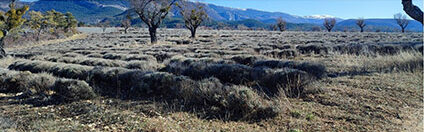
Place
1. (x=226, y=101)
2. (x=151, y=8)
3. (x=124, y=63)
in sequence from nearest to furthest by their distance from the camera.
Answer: (x=226, y=101), (x=124, y=63), (x=151, y=8)

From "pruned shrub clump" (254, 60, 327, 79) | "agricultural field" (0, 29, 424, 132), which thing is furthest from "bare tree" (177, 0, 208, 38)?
"agricultural field" (0, 29, 424, 132)

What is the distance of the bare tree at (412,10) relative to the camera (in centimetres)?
713

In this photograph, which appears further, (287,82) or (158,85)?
(158,85)

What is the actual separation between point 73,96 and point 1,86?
3.40 meters

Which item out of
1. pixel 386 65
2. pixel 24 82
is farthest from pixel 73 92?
pixel 386 65

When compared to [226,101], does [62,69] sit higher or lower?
higher

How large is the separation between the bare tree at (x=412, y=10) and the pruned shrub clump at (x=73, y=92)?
9.50 meters

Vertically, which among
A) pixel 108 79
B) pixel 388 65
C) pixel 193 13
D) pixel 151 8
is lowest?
pixel 108 79

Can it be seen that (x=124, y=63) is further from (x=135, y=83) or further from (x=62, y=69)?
(x=135, y=83)

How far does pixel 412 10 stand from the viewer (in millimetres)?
7352

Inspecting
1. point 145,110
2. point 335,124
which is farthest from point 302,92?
point 145,110

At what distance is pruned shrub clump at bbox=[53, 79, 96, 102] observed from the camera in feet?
17.7

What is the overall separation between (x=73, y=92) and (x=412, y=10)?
32.9 feet

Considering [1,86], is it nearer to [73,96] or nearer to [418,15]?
[73,96]
